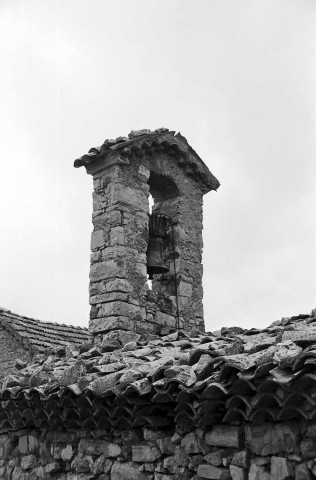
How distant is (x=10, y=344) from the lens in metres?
10.6

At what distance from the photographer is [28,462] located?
562 centimetres

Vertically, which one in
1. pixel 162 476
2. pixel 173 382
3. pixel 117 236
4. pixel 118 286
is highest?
pixel 117 236

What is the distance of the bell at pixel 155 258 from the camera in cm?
708

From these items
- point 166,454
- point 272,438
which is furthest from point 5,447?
point 272,438

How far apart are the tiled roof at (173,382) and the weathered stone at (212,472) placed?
0.87ft

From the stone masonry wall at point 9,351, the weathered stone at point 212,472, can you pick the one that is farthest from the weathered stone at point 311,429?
the stone masonry wall at point 9,351

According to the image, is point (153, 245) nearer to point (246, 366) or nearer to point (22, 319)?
point (246, 366)

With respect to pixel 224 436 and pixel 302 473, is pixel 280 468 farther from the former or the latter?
pixel 224 436

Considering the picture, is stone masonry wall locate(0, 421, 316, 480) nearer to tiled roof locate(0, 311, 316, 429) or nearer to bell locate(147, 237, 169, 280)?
tiled roof locate(0, 311, 316, 429)

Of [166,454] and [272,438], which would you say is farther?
[166,454]

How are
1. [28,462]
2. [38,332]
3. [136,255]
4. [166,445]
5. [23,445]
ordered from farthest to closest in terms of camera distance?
1. [38,332]
2. [136,255]
3. [23,445]
4. [28,462]
5. [166,445]

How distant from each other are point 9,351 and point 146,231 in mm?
4840

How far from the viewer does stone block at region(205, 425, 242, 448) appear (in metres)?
3.84

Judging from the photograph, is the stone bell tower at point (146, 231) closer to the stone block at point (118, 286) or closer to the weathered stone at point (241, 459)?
the stone block at point (118, 286)
